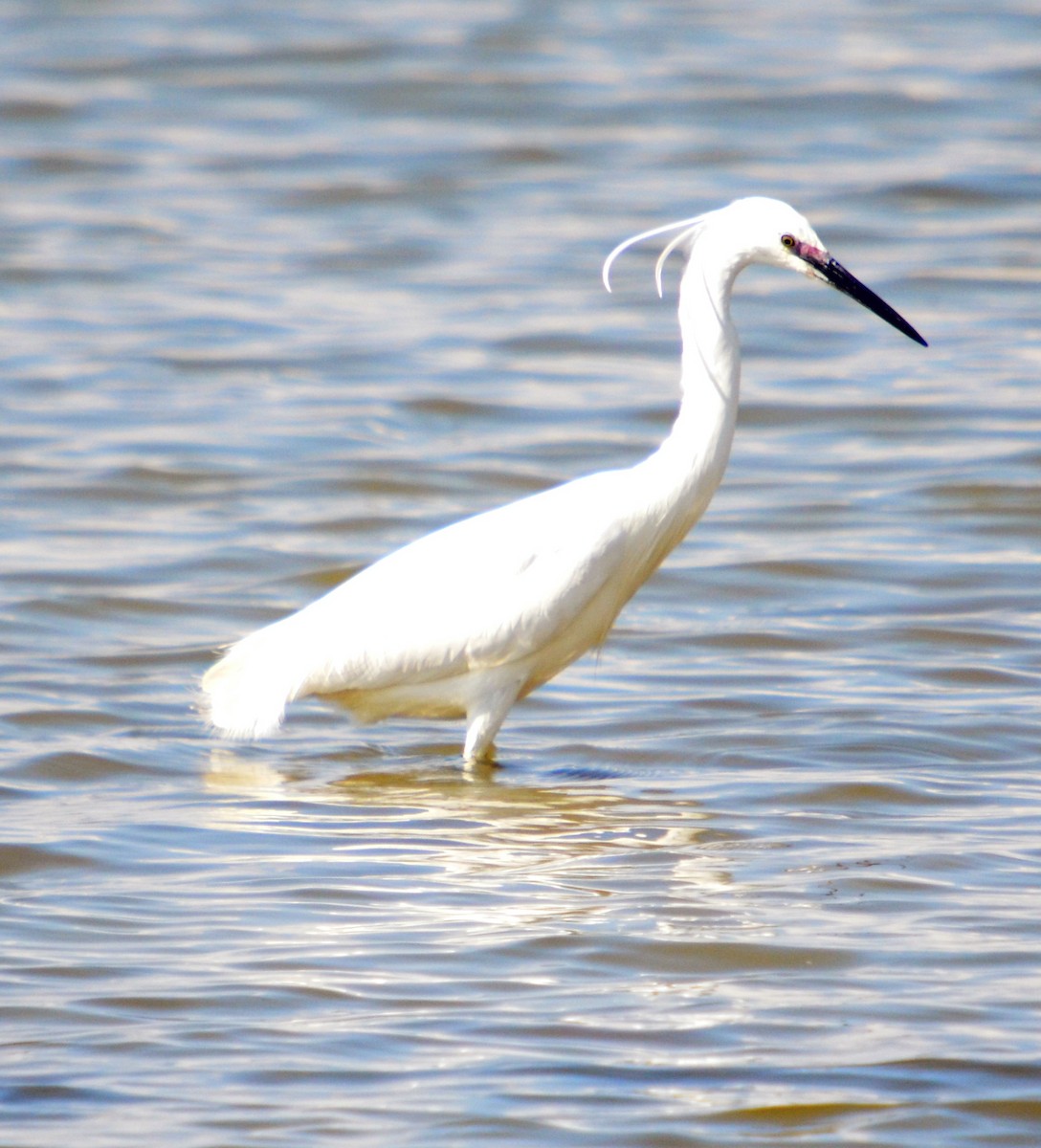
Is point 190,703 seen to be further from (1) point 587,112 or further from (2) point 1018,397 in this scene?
(1) point 587,112

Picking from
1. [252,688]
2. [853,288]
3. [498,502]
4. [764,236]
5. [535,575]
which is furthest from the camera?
[498,502]

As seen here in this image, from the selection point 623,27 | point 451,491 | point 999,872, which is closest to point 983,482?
point 451,491

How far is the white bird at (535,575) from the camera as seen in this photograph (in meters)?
6.59

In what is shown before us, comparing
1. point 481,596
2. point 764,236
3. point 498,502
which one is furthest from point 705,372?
point 498,502

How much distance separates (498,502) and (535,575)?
368 cm

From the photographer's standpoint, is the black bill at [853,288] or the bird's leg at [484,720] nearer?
the black bill at [853,288]

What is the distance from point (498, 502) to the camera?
10.3 metres

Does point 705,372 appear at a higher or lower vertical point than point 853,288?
lower

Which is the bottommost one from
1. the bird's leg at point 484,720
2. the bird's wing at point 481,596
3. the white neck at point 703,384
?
the bird's leg at point 484,720

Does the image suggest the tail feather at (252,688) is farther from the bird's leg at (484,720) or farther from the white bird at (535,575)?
the bird's leg at (484,720)

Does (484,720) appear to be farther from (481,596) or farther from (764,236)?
(764,236)

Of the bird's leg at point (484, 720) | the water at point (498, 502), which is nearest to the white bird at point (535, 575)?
the bird's leg at point (484, 720)

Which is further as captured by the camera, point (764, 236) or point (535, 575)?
point (535, 575)

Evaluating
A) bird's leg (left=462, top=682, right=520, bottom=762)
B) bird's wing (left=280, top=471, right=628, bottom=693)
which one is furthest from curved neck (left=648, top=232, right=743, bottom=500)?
bird's leg (left=462, top=682, right=520, bottom=762)
